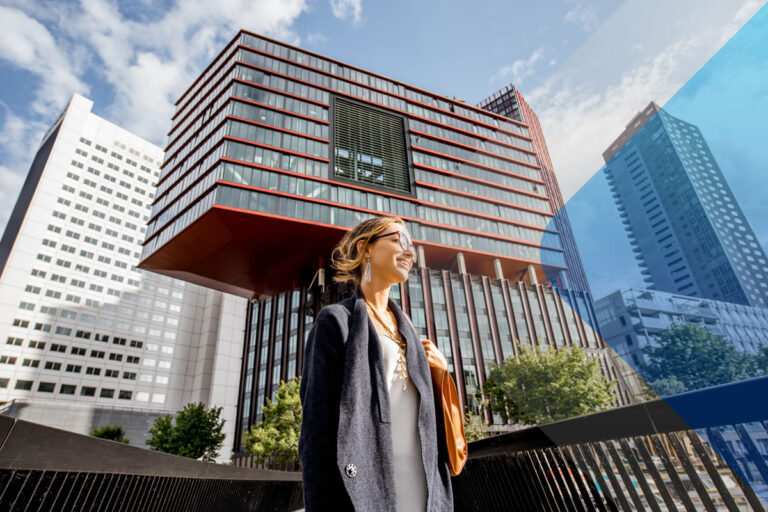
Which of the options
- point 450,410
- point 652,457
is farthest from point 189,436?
point 652,457

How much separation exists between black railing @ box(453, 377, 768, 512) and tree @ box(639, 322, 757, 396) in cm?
4

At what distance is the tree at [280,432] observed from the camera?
1075 inches

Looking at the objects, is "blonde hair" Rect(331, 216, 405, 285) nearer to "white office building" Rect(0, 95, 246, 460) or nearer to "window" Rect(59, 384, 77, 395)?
"white office building" Rect(0, 95, 246, 460)

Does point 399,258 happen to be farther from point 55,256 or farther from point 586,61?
point 55,256

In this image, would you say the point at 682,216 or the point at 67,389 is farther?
the point at 67,389

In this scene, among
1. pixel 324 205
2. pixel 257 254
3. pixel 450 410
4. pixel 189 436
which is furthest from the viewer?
pixel 257 254

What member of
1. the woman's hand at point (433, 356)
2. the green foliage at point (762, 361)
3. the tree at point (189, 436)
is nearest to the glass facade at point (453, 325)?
the tree at point (189, 436)

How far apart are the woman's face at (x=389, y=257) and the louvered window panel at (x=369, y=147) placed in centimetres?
3956

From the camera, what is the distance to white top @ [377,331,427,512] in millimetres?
1608

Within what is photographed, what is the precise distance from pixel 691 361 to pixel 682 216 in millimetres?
467

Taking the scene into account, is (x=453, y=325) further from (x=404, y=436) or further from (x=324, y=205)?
(x=404, y=436)

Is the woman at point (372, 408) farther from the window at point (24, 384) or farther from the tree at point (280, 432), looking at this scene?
the window at point (24, 384)

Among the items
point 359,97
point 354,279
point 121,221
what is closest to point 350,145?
point 359,97

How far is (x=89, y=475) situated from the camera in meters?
2.08
